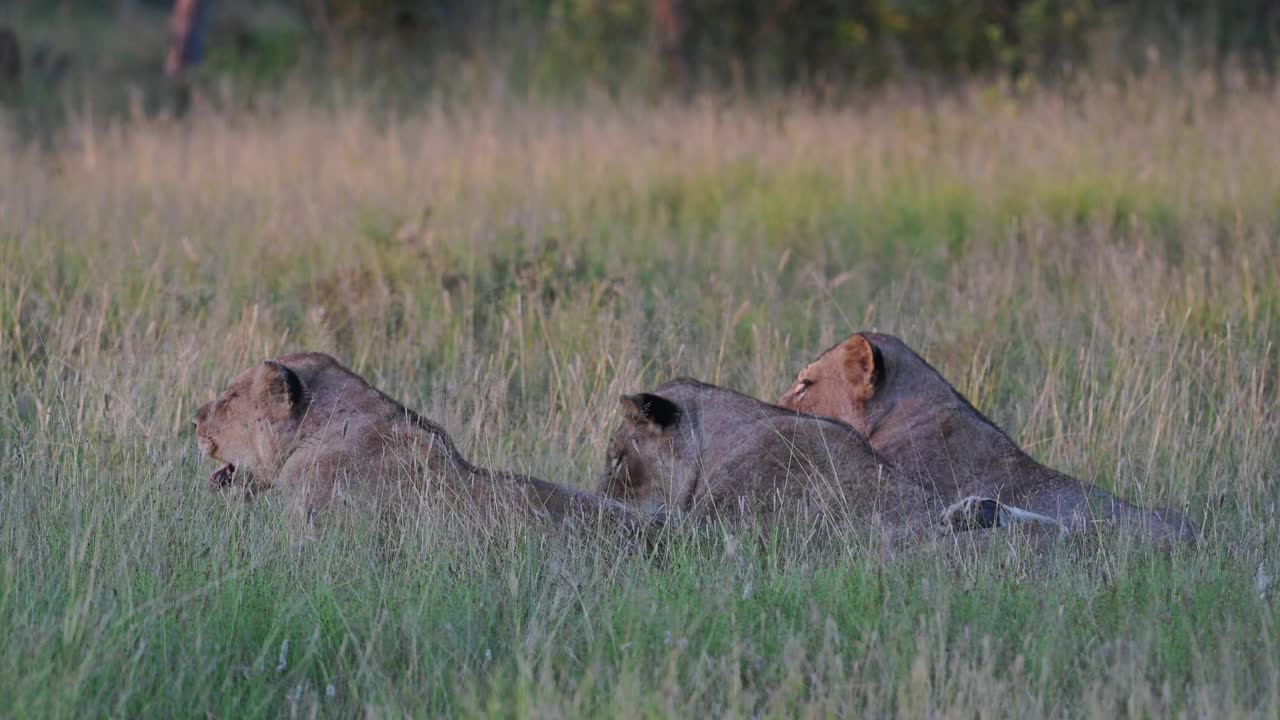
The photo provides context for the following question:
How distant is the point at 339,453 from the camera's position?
19.4 feet

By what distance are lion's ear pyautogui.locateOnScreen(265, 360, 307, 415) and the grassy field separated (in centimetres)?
37

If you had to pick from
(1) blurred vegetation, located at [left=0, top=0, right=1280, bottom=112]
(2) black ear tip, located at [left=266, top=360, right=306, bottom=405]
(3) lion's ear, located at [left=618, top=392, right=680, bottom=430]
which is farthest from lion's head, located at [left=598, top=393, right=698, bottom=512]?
(1) blurred vegetation, located at [left=0, top=0, right=1280, bottom=112]

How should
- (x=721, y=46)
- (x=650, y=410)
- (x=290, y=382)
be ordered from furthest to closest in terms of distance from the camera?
1. (x=721, y=46)
2. (x=650, y=410)
3. (x=290, y=382)

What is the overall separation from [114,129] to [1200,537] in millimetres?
10335

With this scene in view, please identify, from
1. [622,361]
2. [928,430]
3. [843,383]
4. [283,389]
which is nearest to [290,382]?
[283,389]

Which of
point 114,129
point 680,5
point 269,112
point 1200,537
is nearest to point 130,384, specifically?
point 1200,537

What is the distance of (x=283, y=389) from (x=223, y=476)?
0.40 metres

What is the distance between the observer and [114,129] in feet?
44.1

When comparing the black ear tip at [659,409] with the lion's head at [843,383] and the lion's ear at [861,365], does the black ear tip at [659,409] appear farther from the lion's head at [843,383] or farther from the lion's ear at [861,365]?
the lion's ear at [861,365]

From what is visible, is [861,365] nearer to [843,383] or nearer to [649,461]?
[843,383]

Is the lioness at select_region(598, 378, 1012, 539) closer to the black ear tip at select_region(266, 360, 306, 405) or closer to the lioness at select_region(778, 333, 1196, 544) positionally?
the lioness at select_region(778, 333, 1196, 544)

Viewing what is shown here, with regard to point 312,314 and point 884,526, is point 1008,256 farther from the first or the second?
point 884,526

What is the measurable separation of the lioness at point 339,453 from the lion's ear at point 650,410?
56cm

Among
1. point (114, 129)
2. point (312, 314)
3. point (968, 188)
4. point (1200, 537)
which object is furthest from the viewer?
point (114, 129)
